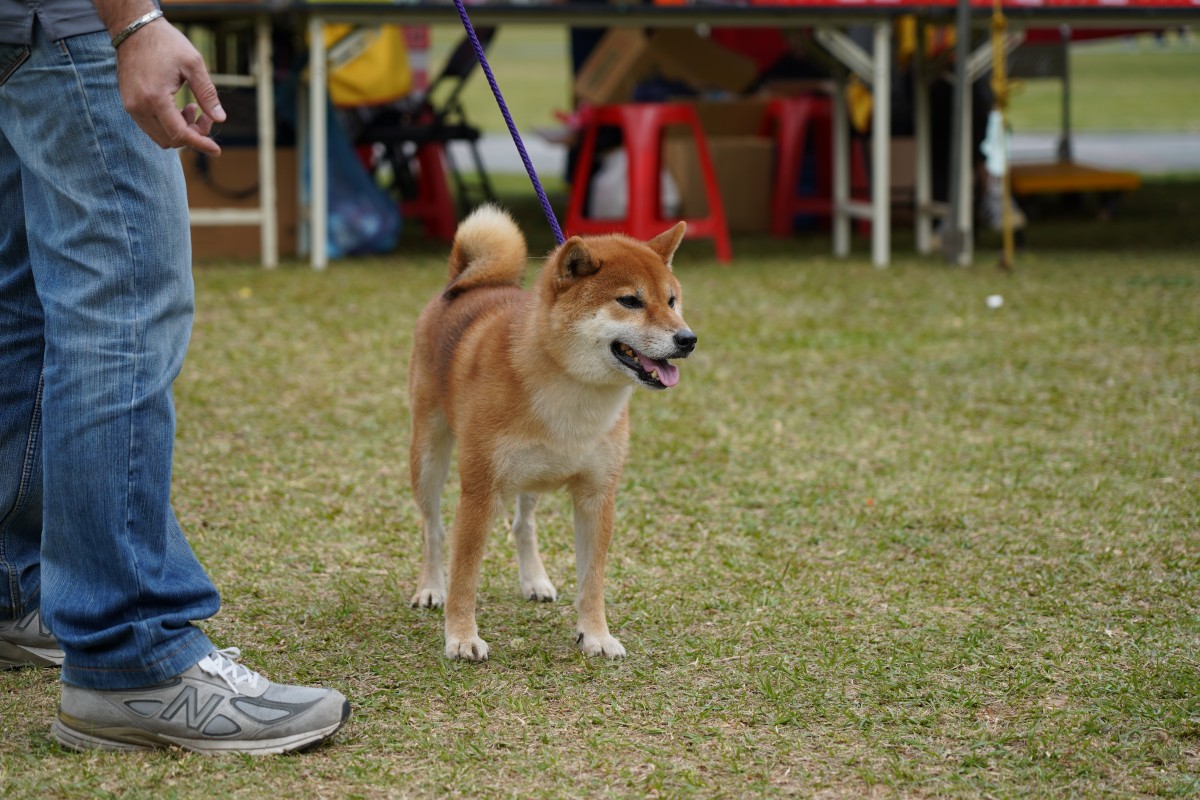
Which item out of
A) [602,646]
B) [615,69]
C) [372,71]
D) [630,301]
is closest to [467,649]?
[602,646]

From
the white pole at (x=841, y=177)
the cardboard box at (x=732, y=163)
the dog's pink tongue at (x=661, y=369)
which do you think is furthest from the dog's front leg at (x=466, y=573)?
the cardboard box at (x=732, y=163)

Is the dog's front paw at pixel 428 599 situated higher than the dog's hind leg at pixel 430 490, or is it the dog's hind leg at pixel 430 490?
the dog's hind leg at pixel 430 490

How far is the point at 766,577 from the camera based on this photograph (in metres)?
3.08

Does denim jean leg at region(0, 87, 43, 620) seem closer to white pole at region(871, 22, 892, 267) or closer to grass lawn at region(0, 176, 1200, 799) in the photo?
grass lawn at region(0, 176, 1200, 799)

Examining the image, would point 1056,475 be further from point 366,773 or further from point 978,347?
point 366,773

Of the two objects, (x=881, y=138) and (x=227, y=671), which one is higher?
(x=881, y=138)

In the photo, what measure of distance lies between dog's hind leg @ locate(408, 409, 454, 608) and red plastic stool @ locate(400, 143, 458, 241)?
6041 mm

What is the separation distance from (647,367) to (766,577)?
797mm

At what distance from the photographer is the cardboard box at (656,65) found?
951cm

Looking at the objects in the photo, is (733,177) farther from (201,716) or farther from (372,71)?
(201,716)

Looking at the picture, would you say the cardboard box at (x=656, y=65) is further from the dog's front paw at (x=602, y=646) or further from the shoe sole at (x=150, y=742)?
the shoe sole at (x=150, y=742)

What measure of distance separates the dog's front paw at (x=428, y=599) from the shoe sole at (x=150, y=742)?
834 millimetres

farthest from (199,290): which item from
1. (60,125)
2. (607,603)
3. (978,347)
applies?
(60,125)

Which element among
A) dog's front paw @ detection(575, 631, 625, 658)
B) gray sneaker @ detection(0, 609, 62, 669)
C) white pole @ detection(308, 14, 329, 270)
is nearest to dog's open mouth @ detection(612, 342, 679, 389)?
dog's front paw @ detection(575, 631, 625, 658)
